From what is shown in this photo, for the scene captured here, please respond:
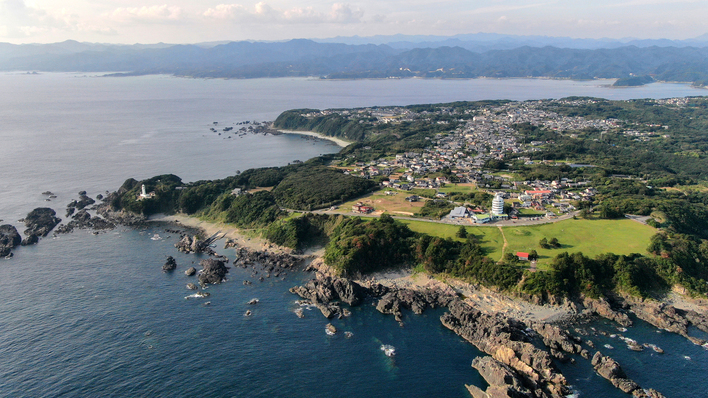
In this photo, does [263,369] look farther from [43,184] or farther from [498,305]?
[43,184]

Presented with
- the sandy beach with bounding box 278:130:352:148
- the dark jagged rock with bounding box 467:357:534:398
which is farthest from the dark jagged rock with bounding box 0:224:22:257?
the sandy beach with bounding box 278:130:352:148

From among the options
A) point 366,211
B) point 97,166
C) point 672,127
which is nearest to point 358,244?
point 366,211

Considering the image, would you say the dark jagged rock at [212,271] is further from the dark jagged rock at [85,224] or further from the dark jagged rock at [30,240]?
the dark jagged rock at [30,240]

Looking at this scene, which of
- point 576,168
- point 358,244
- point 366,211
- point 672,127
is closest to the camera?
point 358,244

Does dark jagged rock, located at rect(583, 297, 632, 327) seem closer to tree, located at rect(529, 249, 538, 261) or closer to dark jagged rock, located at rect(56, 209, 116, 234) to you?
tree, located at rect(529, 249, 538, 261)

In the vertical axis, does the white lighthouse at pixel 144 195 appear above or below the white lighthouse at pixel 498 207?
below

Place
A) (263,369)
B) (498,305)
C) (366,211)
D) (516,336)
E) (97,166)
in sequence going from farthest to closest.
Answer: (97,166), (366,211), (498,305), (516,336), (263,369)

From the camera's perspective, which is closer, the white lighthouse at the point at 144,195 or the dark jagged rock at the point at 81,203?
the white lighthouse at the point at 144,195

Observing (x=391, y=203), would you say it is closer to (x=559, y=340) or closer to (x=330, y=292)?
(x=330, y=292)

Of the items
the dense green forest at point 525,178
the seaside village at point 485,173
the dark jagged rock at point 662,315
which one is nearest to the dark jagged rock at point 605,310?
the dense green forest at point 525,178
